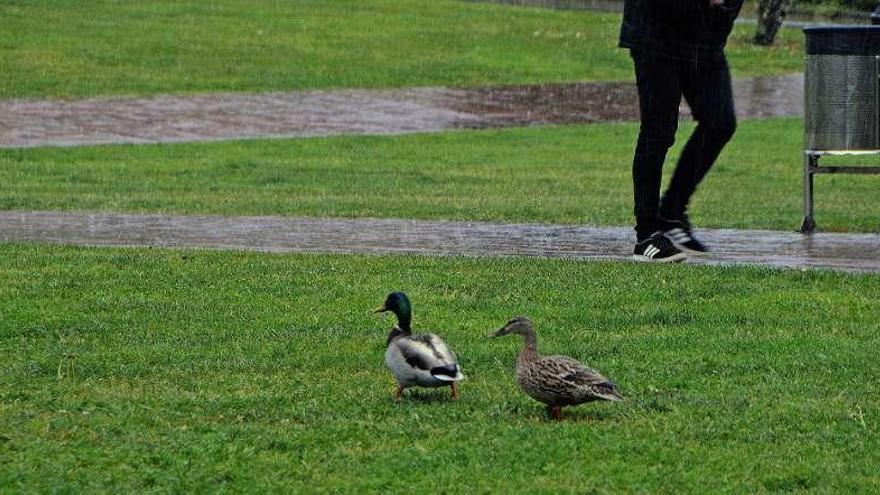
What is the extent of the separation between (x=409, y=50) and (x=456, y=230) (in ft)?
67.3

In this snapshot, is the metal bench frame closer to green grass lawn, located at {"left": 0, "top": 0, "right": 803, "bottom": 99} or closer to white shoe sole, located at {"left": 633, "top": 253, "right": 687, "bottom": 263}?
white shoe sole, located at {"left": 633, "top": 253, "right": 687, "bottom": 263}

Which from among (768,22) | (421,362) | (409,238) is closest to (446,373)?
(421,362)

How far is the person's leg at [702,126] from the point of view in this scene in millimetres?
10633

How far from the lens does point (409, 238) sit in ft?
40.0

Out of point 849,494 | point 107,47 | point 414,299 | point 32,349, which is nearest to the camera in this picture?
point 849,494

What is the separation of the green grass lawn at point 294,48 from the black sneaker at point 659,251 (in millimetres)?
16550

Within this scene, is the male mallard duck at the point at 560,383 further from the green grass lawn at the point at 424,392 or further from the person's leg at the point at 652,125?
the person's leg at the point at 652,125

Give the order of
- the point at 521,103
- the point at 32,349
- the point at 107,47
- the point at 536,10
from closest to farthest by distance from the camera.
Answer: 1. the point at 32,349
2. the point at 521,103
3. the point at 107,47
4. the point at 536,10

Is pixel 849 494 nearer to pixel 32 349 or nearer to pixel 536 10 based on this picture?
pixel 32 349

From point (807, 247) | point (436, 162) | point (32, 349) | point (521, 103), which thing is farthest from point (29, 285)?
point (521, 103)

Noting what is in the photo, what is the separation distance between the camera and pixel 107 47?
31.1m

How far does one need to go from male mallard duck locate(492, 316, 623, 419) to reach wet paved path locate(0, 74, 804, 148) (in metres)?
15.0

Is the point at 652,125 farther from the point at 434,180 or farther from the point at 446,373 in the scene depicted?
the point at 434,180

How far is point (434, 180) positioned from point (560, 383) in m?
11.0
